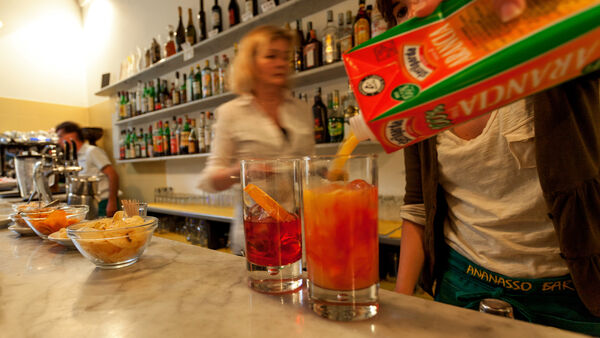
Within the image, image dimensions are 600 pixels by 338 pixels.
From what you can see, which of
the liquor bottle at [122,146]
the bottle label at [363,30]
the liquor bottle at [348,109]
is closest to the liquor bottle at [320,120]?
the liquor bottle at [348,109]

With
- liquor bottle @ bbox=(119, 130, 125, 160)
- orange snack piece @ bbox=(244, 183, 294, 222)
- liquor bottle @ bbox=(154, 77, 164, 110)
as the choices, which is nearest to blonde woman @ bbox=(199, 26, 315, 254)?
orange snack piece @ bbox=(244, 183, 294, 222)

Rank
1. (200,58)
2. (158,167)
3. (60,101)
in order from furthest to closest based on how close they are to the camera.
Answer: (60,101), (158,167), (200,58)

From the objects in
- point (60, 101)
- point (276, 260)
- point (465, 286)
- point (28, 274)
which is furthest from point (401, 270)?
point (60, 101)

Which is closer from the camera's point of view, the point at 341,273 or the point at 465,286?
the point at 341,273

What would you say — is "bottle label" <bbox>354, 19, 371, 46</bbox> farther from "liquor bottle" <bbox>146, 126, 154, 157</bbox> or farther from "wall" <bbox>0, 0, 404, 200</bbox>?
"liquor bottle" <bbox>146, 126, 154, 157</bbox>

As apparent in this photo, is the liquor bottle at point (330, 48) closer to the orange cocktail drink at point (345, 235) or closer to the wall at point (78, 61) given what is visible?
the orange cocktail drink at point (345, 235)

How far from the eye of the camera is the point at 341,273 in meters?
0.39

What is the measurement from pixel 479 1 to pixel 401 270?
72 centimetres

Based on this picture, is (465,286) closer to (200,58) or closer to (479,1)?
(479,1)

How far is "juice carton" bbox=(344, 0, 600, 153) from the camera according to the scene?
0.30 meters

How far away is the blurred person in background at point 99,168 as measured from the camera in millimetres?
3084

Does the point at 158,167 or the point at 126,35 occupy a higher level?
the point at 126,35

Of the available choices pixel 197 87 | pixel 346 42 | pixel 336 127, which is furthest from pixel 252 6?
pixel 336 127

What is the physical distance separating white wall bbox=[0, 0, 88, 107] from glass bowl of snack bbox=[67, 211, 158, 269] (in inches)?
181
